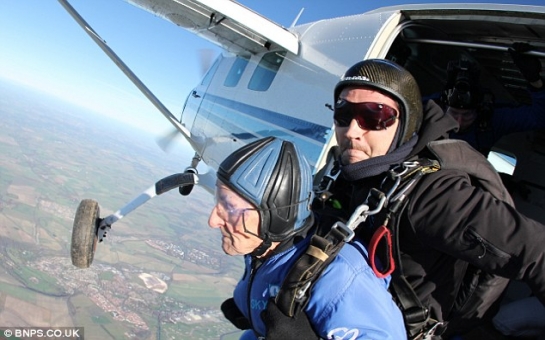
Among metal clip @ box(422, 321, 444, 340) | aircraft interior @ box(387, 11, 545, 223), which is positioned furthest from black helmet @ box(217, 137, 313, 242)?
aircraft interior @ box(387, 11, 545, 223)

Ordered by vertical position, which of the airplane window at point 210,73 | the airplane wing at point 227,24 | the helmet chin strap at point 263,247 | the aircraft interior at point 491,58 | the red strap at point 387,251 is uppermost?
the aircraft interior at point 491,58

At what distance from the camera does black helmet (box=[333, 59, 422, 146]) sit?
5.87ft

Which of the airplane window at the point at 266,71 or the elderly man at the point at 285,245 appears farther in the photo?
the airplane window at the point at 266,71

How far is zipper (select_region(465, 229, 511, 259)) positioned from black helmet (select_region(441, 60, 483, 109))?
2218 millimetres

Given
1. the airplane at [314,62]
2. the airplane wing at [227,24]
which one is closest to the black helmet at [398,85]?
the airplane at [314,62]

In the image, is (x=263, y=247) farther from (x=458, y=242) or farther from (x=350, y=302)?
(x=458, y=242)

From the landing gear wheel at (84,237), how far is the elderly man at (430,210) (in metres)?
4.23

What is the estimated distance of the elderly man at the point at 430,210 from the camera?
1367 mm

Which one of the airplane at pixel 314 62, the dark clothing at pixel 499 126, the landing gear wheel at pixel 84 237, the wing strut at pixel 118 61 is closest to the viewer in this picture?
the airplane at pixel 314 62

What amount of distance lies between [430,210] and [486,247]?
227mm

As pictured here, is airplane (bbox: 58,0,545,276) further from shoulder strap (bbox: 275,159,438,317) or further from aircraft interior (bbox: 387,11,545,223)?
shoulder strap (bbox: 275,159,438,317)

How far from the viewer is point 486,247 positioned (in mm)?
1365

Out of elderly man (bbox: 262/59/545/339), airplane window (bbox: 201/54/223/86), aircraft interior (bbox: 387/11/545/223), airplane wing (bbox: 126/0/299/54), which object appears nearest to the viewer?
elderly man (bbox: 262/59/545/339)

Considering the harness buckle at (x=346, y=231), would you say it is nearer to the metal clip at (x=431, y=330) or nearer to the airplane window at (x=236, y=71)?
the metal clip at (x=431, y=330)
